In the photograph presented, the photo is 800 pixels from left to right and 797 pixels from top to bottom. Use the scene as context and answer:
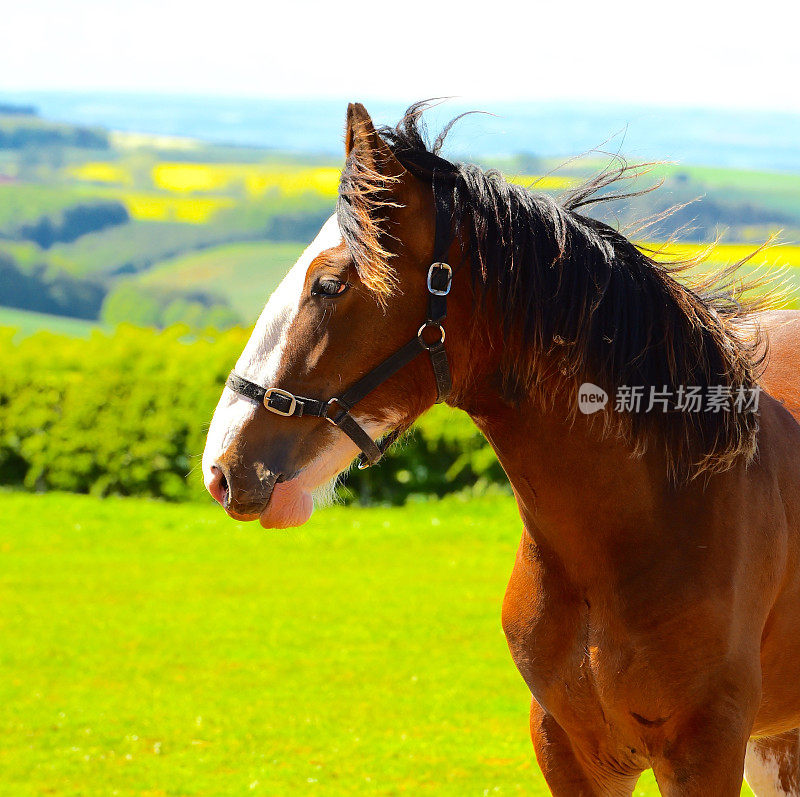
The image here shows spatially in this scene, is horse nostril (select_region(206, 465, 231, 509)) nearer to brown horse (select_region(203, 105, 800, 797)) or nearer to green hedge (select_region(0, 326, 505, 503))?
brown horse (select_region(203, 105, 800, 797))

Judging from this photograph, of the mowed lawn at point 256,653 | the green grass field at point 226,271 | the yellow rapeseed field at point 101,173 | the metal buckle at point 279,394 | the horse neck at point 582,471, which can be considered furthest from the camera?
the yellow rapeseed field at point 101,173

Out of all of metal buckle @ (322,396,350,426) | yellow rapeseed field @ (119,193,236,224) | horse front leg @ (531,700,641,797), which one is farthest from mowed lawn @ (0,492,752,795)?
yellow rapeseed field @ (119,193,236,224)

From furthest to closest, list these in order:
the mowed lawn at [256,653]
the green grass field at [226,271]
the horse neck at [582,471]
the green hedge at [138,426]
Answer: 1. the green grass field at [226,271]
2. the green hedge at [138,426]
3. the mowed lawn at [256,653]
4. the horse neck at [582,471]

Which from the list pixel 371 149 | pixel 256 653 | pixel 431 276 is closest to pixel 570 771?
pixel 431 276

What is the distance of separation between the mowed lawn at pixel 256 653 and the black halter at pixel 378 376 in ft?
7.72

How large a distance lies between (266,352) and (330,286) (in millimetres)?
210

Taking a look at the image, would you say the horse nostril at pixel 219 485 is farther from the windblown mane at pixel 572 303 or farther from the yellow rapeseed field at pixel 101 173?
the yellow rapeseed field at pixel 101 173

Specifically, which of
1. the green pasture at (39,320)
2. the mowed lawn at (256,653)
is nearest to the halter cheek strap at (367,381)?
the mowed lawn at (256,653)

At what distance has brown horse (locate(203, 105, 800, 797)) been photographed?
219 centimetres

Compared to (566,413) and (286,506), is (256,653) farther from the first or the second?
(566,413)

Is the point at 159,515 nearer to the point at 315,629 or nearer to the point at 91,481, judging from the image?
the point at 91,481

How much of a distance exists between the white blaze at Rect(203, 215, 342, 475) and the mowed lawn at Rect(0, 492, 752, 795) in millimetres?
2337

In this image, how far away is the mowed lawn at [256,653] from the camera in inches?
211

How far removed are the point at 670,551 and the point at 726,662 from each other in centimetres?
28
